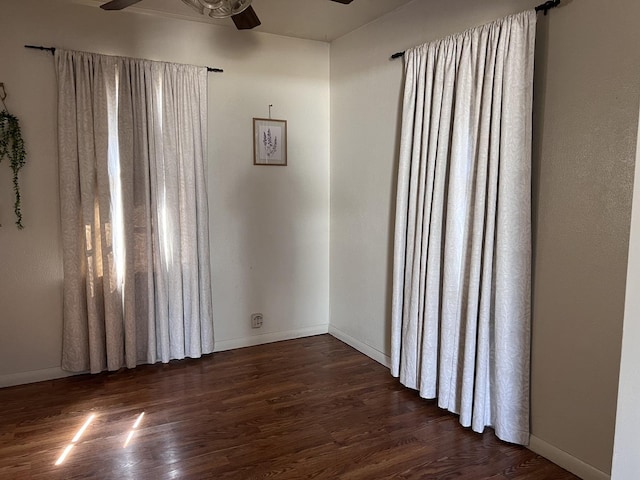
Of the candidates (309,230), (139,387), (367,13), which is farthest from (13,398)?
(367,13)

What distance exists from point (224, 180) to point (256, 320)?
3.96 feet

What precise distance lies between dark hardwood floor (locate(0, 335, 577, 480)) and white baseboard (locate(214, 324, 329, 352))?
325mm

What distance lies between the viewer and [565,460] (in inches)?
85.9

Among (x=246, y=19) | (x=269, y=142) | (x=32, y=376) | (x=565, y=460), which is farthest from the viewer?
(x=269, y=142)

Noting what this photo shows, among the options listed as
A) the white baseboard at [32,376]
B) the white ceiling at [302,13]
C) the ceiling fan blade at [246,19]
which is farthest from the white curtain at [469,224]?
the white baseboard at [32,376]

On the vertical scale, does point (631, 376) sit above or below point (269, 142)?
below

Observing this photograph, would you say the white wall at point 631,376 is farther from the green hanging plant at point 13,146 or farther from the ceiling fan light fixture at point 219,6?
the green hanging plant at point 13,146

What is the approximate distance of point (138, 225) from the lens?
3.25m

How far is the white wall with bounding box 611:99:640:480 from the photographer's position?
5.41ft

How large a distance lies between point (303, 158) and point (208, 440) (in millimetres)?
2353

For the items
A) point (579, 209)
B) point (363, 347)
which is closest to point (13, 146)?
point (363, 347)

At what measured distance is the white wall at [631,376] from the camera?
5.41 feet

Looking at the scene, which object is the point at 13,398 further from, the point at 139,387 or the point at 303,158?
the point at 303,158

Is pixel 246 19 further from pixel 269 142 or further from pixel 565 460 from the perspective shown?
pixel 565 460
